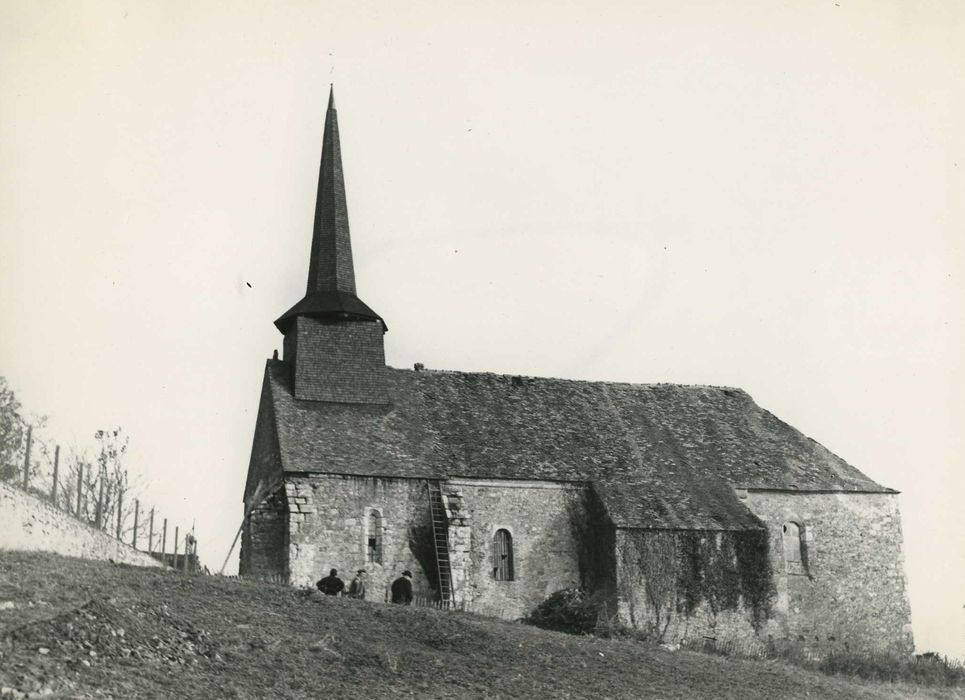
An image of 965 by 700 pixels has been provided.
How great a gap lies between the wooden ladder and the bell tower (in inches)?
155

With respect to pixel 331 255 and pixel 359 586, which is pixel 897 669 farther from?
pixel 331 255

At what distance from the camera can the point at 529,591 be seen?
30750 millimetres

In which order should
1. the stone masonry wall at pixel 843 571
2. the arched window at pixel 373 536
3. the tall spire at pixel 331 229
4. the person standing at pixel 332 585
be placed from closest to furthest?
the person standing at pixel 332 585 → the arched window at pixel 373 536 → the stone masonry wall at pixel 843 571 → the tall spire at pixel 331 229

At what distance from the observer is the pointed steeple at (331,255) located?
33531mm

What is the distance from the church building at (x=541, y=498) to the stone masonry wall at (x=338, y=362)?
0.16 feet

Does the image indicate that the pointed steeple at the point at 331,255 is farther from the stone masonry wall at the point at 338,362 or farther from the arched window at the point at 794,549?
the arched window at the point at 794,549

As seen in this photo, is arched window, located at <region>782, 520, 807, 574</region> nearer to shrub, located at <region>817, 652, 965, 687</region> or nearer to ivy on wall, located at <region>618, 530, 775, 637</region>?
ivy on wall, located at <region>618, 530, 775, 637</region>

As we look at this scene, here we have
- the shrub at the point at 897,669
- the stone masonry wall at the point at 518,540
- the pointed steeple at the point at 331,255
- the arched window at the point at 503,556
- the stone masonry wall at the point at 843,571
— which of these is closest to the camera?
the shrub at the point at 897,669

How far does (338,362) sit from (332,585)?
25.0 ft

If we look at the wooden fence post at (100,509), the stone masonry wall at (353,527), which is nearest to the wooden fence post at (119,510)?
the wooden fence post at (100,509)

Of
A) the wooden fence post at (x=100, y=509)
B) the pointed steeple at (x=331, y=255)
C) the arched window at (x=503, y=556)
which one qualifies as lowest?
the arched window at (x=503, y=556)

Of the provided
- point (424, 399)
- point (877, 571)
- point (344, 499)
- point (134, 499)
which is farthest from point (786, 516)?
point (134, 499)

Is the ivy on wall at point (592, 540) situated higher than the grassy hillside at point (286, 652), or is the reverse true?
the ivy on wall at point (592, 540)

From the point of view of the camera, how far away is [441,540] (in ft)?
99.1
